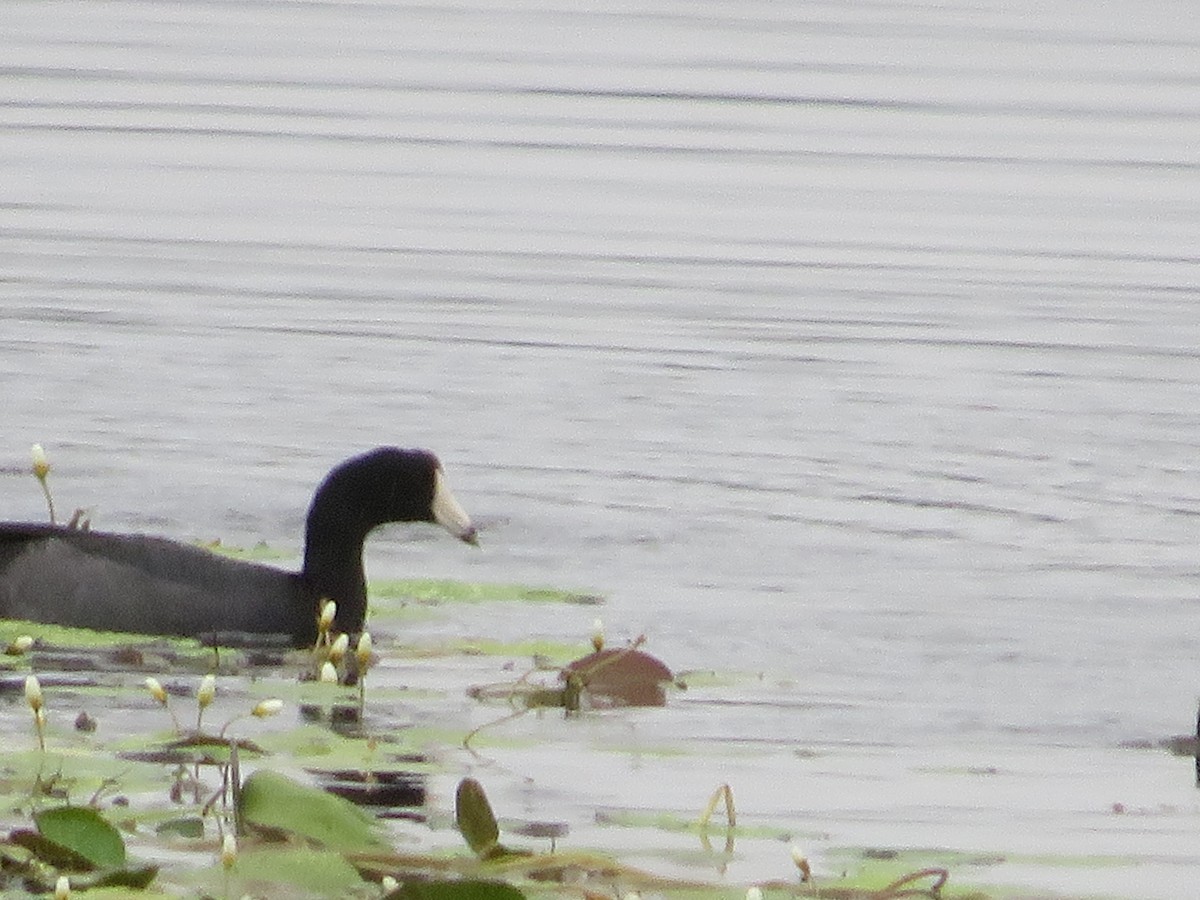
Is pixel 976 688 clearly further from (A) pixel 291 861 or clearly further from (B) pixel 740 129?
(B) pixel 740 129

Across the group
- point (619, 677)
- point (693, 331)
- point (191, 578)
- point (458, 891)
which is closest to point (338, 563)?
point (191, 578)

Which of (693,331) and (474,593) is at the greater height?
(693,331)

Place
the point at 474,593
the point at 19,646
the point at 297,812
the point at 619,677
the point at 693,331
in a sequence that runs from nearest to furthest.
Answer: the point at 297,812
the point at 19,646
the point at 619,677
the point at 474,593
the point at 693,331

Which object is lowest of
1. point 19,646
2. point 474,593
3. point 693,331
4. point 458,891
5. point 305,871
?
point 474,593

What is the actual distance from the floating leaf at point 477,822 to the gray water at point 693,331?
2.51 meters

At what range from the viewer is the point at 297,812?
25.3 feet

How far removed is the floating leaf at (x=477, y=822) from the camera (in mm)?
7691

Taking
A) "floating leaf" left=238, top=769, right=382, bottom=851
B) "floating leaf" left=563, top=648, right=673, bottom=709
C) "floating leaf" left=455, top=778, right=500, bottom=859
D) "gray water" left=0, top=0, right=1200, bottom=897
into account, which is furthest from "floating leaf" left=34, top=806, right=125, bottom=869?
"floating leaf" left=563, top=648, right=673, bottom=709

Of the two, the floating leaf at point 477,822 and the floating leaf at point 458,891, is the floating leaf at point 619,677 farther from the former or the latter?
the floating leaf at point 458,891

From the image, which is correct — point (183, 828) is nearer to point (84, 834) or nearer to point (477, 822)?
point (84, 834)

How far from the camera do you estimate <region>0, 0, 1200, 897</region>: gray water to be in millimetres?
12883

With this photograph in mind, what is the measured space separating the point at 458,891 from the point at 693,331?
41.1 feet

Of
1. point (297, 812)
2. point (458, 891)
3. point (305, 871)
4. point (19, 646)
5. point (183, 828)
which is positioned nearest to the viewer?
point (458, 891)

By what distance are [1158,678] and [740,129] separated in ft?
56.8
